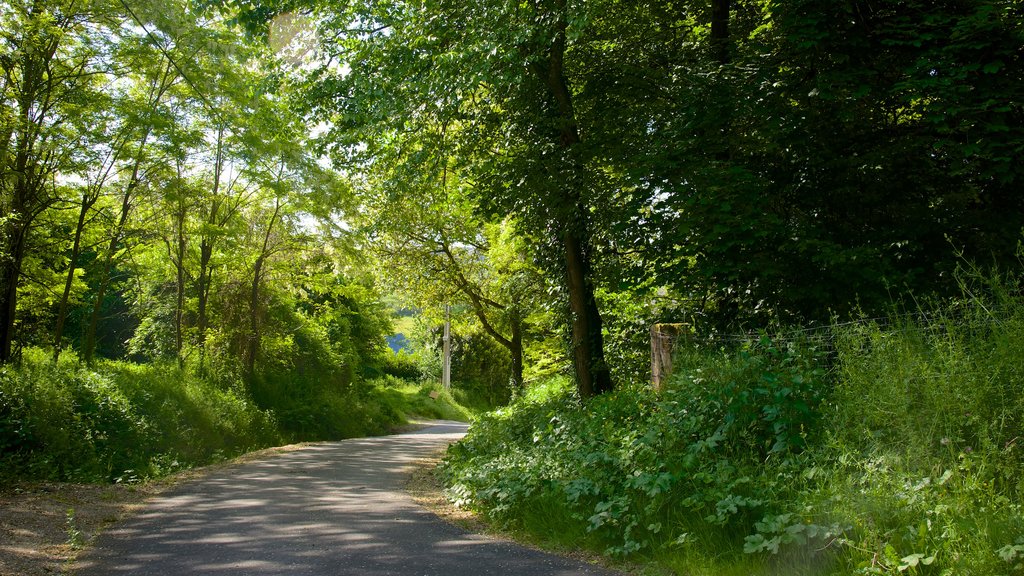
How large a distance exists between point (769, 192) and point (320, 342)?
19585mm

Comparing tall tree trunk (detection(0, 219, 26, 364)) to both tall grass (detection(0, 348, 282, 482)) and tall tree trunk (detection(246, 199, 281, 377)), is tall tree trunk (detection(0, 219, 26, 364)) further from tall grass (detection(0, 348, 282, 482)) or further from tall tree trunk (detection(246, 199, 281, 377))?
tall tree trunk (detection(246, 199, 281, 377))

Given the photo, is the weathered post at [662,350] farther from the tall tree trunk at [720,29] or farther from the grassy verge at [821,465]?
the tall tree trunk at [720,29]

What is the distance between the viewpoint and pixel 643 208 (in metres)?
10.9

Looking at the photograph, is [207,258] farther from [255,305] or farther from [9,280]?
[9,280]

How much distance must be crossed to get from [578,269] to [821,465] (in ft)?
25.0

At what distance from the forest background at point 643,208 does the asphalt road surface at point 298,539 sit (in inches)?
33.3

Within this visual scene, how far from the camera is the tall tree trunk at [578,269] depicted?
39.9ft

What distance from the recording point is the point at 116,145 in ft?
46.1

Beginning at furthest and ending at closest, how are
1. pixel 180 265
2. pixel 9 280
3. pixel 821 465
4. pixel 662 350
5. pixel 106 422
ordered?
1. pixel 180 265
2. pixel 106 422
3. pixel 9 280
4. pixel 662 350
5. pixel 821 465

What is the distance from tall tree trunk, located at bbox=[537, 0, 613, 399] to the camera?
12.2 metres

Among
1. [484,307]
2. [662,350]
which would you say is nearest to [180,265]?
[484,307]

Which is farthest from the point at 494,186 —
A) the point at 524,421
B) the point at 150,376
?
the point at 150,376

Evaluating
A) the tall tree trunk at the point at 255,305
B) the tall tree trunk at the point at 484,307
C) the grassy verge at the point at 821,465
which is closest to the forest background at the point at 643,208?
the grassy verge at the point at 821,465

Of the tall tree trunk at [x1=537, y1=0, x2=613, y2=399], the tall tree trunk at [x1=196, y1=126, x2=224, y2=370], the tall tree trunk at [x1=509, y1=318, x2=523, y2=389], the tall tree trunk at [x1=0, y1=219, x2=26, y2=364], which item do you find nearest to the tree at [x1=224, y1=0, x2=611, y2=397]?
the tall tree trunk at [x1=537, y1=0, x2=613, y2=399]
